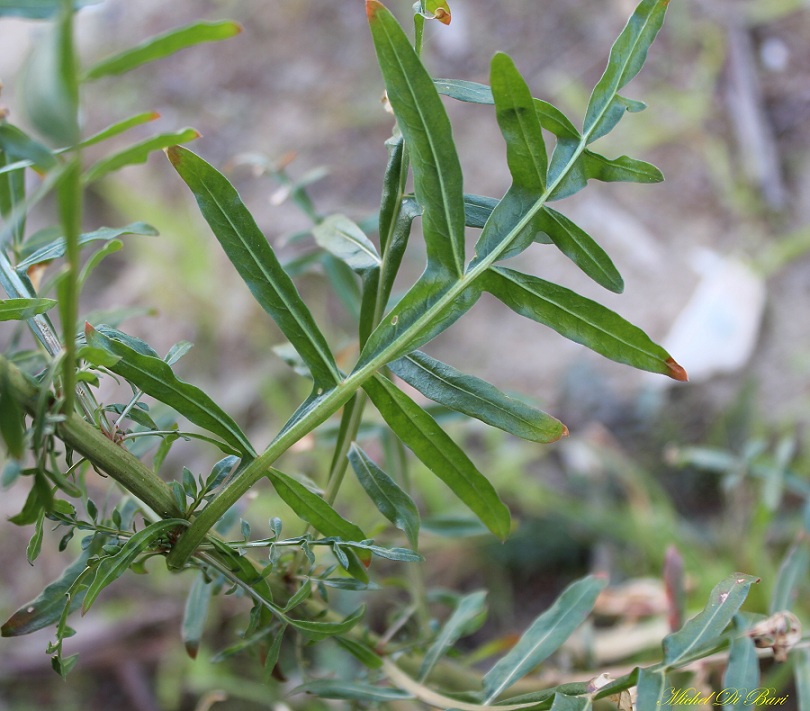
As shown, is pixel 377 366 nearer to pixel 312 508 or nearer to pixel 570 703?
pixel 312 508

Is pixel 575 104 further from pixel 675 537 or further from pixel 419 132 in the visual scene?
pixel 419 132

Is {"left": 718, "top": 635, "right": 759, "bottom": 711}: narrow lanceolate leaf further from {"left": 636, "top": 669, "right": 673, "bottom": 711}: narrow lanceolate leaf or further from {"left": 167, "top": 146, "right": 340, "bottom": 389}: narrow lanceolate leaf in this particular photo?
{"left": 167, "top": 146, "right": 340, "bottom": 389}: narrow lanceolate leaf

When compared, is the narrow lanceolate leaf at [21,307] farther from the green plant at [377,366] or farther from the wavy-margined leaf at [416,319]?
the wavy-margined leaf at [416,319]

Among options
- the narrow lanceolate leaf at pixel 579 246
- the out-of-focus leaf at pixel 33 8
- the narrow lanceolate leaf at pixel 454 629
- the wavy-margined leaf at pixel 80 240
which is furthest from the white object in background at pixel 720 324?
the out-of-focus leaf at pixel 33 8

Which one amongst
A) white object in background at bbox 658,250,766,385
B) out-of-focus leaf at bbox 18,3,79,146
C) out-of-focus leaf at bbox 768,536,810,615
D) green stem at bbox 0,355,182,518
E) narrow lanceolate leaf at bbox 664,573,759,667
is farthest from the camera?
white object in background at bbox 658,250,766,385

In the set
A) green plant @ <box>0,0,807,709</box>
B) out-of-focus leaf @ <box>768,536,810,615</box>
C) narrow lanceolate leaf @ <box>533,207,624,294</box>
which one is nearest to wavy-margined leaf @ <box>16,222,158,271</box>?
green plant @ <box>0,0,807,709</box>

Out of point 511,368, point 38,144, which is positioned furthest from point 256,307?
point 38,144

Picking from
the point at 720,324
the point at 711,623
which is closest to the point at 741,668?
the point at 711,623

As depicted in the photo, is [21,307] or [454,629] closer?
[21,307]
